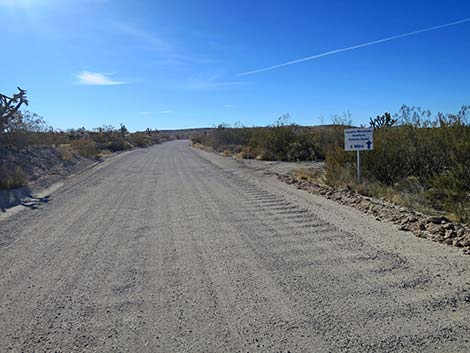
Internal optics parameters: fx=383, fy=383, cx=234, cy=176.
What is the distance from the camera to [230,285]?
5207 millimetres

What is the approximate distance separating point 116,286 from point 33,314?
3.50ft

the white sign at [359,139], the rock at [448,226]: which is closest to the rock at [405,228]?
the rock at [448,226]

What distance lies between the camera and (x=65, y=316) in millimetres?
4434

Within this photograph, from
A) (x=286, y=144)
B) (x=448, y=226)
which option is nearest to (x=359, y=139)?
(x=448, y=226)

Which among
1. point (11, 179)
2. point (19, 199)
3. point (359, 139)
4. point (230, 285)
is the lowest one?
point (230, 285)

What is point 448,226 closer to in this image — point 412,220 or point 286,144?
point 412,220

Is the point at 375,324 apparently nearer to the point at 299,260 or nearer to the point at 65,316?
the point at 299,260

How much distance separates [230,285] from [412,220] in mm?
4787

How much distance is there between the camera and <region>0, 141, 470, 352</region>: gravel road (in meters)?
3.87

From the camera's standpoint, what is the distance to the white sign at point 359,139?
12784 mm

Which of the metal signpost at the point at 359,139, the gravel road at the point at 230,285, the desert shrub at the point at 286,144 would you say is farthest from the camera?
the desert shrub at the point at 286,144

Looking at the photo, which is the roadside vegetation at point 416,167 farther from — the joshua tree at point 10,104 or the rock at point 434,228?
the joshua tree at point 10,104

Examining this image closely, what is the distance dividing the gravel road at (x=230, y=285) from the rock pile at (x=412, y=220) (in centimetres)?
35

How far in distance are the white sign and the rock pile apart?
1.67m
